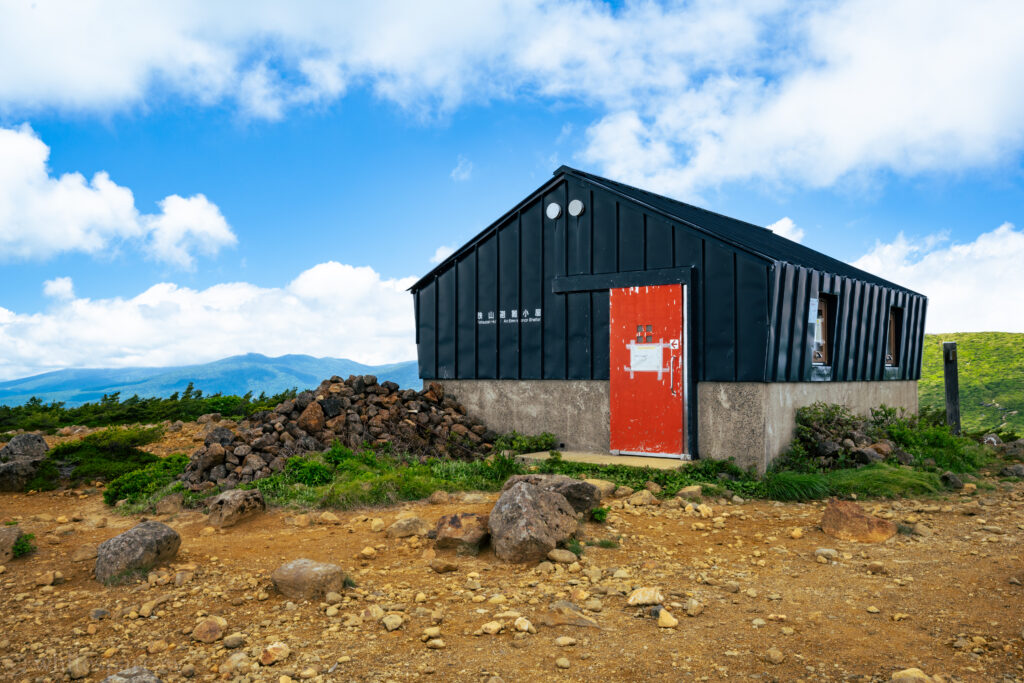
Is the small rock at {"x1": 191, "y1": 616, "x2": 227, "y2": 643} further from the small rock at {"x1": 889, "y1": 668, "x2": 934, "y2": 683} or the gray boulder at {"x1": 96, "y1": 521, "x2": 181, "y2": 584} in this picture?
the small rock at {"x1": 889, "y1": 668, "x2": 934, "y2": 683}

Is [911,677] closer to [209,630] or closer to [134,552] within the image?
[209,630]

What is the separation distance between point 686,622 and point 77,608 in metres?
4.72

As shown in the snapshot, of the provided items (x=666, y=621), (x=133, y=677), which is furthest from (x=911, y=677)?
(x=133, y=677)

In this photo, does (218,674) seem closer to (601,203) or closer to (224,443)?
(224,443)

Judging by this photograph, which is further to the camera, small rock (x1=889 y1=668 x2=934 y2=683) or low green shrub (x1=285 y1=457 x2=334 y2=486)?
low green shrub (x1=285 y1=457 x2=334 y2=486)

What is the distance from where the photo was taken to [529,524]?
6.11 meters

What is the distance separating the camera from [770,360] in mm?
10734

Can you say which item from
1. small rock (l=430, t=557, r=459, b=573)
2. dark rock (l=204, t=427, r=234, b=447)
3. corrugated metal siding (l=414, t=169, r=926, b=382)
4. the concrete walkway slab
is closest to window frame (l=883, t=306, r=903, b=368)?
corrugated metal siding (l=414, t=169, r=926, b=382)

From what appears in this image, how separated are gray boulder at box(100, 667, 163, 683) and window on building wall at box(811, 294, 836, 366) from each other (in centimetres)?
1173

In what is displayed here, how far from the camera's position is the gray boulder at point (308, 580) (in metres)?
5.36

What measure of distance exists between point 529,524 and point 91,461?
28.2 feet

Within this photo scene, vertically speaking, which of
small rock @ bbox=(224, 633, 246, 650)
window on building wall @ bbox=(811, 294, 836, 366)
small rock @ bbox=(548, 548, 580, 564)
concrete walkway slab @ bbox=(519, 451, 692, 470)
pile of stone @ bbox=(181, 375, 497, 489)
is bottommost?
small rock @ bbox=(224, 633, 246, 650)

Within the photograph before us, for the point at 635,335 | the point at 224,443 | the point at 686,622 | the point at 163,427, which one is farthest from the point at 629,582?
the point at 163,427

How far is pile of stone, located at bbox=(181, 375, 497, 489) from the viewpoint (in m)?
10.3
